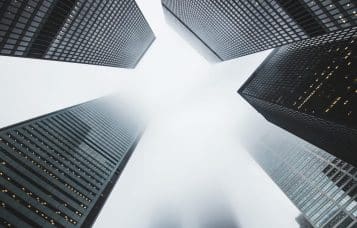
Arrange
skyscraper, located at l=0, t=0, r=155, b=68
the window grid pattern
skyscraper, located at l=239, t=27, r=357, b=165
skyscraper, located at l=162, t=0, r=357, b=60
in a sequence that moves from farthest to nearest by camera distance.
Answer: the window grid pattern
skyscraper, located at l=239, t=27, r=357, b=165
skyscraper, located at l=162, t=0, r=357, b=60
skyscraper, located at l=0, t=0, r=155, b=68

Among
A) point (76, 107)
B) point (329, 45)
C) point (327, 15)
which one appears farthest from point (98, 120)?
point (327, 15)

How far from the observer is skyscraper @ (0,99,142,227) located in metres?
82.4

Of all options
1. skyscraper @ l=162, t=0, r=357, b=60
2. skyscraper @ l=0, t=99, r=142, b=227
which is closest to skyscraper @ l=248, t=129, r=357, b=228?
skyscraper @ l=162, t=0, r=357, b=60

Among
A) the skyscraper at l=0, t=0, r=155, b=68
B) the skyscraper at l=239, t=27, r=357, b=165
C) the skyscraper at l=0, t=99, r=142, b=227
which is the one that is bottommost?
the skyscraper at l=0, t=99, r=142, b=227

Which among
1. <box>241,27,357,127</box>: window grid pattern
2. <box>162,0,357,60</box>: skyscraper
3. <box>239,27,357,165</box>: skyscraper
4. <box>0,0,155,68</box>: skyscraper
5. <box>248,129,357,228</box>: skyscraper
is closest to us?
<box>0,0,155,68</box>: skyscraper

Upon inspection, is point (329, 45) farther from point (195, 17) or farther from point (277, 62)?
point (195, 17)

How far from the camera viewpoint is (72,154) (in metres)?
116

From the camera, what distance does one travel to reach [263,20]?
95375 mm

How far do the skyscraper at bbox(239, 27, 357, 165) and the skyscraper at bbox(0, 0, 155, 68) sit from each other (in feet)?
232

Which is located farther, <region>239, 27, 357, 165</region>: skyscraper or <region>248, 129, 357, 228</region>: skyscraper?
<region>248, 129, 357, 228</region>: skyscraper

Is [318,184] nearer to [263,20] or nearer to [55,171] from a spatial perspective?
[263,20]

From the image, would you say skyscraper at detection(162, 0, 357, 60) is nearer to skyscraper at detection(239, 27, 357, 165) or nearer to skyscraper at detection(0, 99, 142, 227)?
skyscraper at detection(239, 27, 357, 165)

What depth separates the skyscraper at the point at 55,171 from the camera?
8238 centimetres

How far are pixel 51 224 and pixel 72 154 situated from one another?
35233mm
